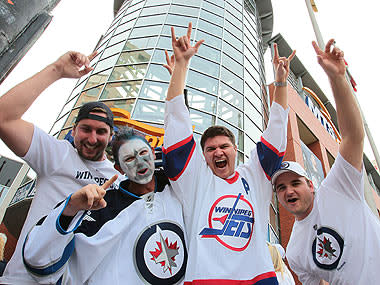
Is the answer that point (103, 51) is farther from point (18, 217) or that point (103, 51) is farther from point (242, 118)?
point (18, 217)

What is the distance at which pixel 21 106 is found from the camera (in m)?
1.59

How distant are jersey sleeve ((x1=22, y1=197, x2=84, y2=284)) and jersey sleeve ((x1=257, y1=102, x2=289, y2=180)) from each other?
4.34 ft

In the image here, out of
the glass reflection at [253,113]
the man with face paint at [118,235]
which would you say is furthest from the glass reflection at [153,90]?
the man with face paint at [118,235]

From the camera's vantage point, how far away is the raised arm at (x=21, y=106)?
5.06ft

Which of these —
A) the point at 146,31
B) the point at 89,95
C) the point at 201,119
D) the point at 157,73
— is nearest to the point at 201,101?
the point at 201,119

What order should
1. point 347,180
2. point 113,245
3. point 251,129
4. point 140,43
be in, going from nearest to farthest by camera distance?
point 113,245 < point 347,180 < point 251,129 < point 140,43

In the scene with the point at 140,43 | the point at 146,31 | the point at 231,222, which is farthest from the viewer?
the point at 146,31

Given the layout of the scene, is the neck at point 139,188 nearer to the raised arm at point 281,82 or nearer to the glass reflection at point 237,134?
the raised arm at point 281,82

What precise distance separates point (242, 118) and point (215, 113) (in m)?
1.26

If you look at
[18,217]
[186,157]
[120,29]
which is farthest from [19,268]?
[120,29]

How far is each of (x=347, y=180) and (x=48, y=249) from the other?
6.77 feet

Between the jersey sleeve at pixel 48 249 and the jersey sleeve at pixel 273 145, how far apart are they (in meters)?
1.32

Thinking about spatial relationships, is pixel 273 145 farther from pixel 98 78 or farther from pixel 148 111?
pixel 98 78

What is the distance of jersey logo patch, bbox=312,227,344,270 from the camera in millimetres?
1874
